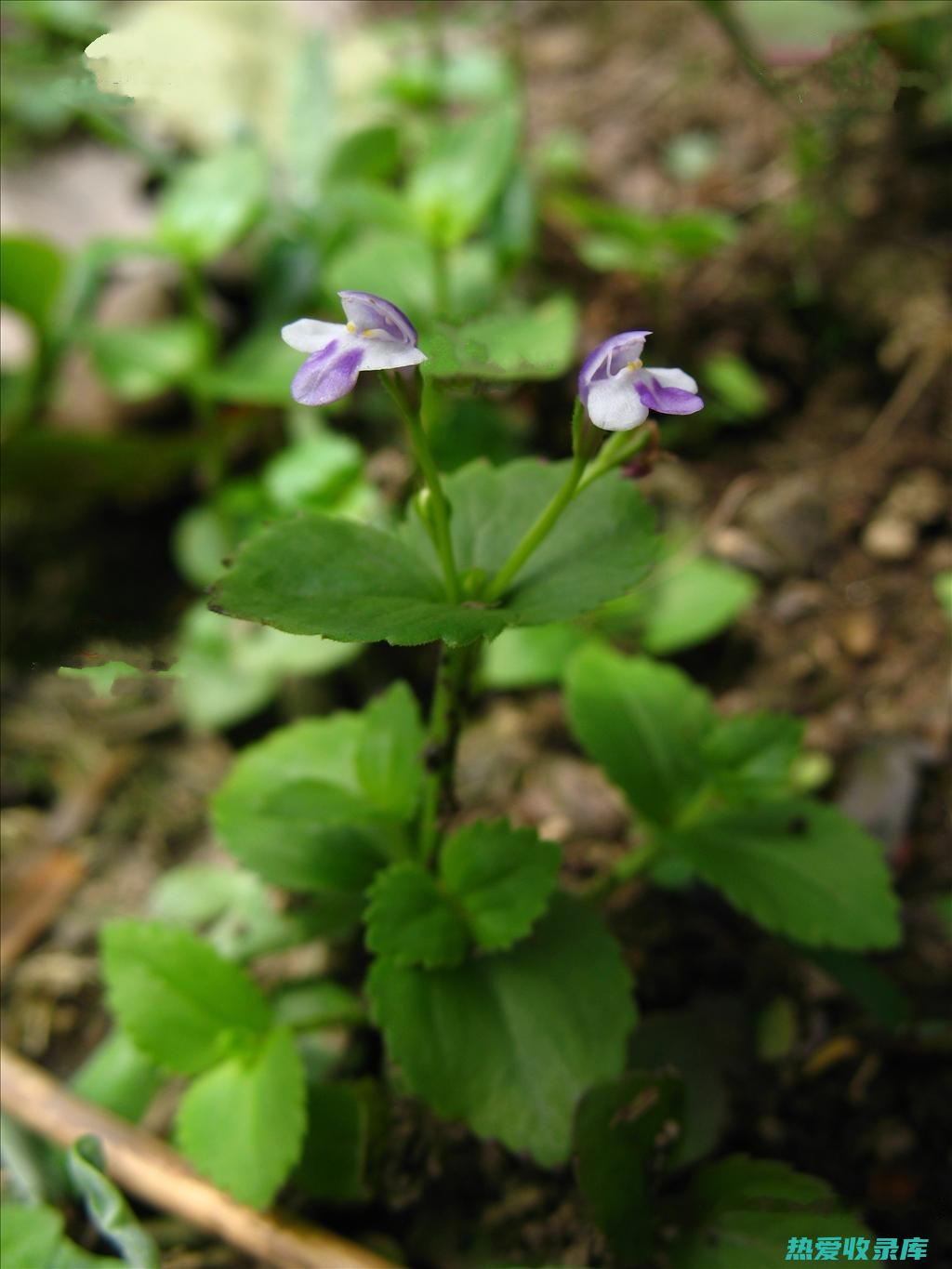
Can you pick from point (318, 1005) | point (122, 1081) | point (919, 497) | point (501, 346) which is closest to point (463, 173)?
point (501, 346)

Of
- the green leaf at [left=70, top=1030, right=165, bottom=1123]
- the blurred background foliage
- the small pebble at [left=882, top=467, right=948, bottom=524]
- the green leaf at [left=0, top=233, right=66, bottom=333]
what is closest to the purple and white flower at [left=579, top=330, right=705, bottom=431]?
the blurred background foliage

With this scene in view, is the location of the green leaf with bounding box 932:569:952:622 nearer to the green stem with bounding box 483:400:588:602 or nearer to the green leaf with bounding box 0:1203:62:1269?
the green stem with bounding box 483:400:588:602

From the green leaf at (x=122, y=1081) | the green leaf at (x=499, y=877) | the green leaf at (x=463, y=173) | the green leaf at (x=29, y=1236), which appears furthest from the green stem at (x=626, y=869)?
the green leaf at (x=463, y=173)

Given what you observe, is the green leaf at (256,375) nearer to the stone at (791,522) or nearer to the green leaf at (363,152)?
the green leaf at (363,152)

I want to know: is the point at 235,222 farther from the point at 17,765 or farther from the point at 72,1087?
the point at 72,1087

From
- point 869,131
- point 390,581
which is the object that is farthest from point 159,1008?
point 869,131

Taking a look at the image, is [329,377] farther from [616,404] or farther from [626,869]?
[626,869]
